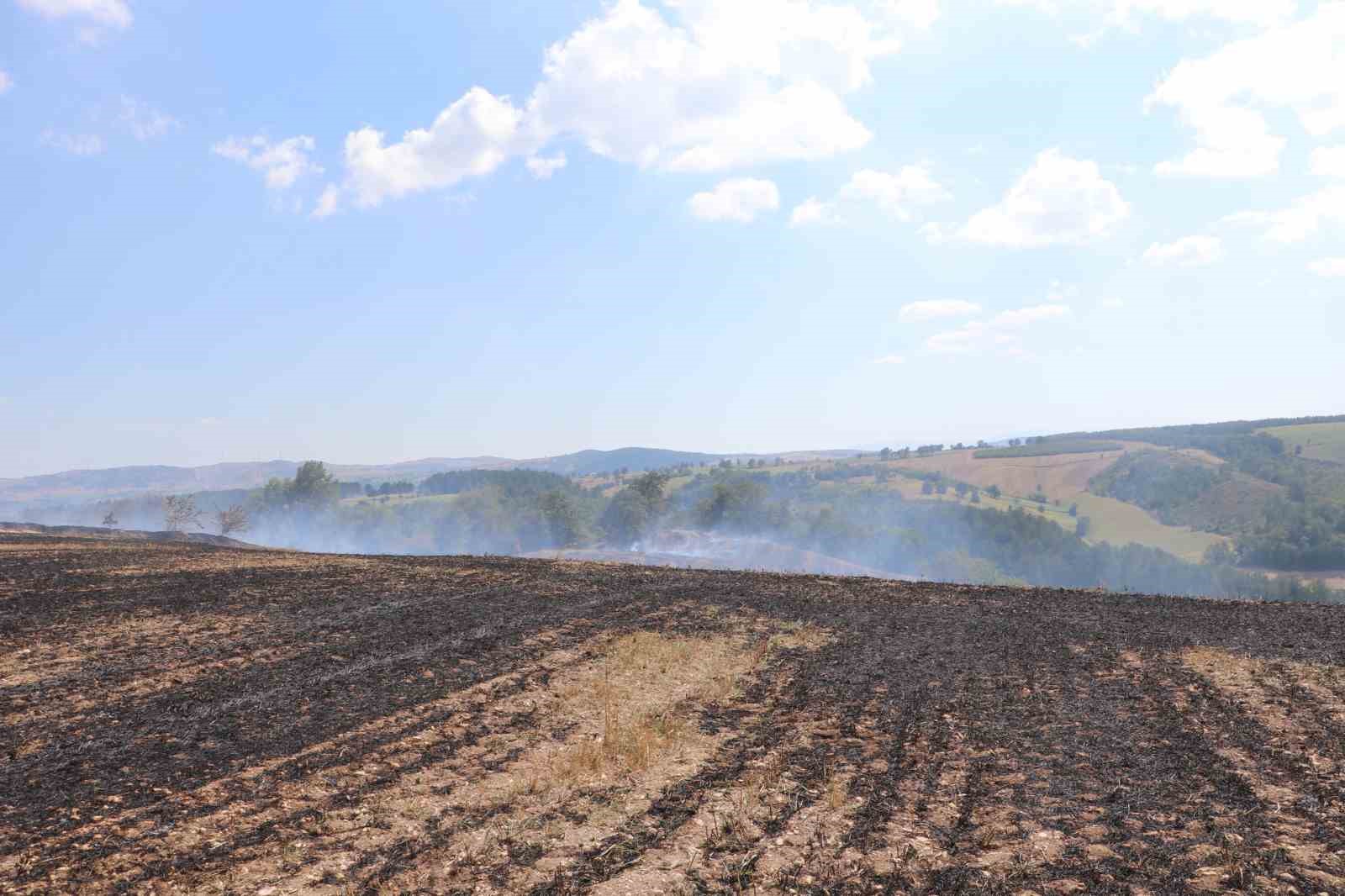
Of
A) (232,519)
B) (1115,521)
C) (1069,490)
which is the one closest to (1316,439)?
(1069,490)

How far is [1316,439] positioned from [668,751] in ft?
617

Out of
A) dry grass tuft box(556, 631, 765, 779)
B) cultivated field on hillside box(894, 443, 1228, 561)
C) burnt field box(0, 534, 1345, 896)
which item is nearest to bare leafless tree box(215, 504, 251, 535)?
burnt field box(0, 534, 1345, 896)

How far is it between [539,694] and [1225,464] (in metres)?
167

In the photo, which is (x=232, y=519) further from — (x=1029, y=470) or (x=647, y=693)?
(x=1029, y=470)

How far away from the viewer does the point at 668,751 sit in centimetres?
1182

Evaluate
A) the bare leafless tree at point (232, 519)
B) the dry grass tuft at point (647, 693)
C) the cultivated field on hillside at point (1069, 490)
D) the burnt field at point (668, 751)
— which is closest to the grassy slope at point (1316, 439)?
the cultivated field on hillside at point (1069, 490)

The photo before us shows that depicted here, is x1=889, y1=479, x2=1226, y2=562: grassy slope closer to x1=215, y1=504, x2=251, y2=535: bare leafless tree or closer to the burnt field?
the burnt field

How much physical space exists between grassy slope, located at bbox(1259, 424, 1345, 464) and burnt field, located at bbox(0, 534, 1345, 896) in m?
156

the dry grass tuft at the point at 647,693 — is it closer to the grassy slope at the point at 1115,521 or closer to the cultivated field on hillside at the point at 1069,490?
the grassy slope at the point at 1115,521

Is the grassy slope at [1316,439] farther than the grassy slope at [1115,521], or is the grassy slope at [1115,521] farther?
the grassy slope at [1316,439]

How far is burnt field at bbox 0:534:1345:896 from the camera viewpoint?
793 centimetres

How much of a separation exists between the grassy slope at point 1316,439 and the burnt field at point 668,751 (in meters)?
156

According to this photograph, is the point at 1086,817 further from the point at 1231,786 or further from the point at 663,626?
the point at 663,626

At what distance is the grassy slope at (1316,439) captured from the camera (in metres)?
140
